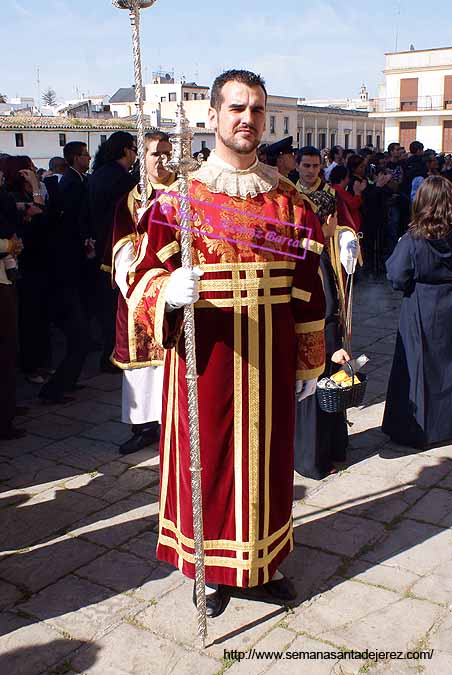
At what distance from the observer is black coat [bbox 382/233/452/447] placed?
510 cm

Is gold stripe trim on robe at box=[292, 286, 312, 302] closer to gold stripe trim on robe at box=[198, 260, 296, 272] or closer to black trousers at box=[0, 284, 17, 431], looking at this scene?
gold stripe trim on robe at box=[198, 260, 296, 272]

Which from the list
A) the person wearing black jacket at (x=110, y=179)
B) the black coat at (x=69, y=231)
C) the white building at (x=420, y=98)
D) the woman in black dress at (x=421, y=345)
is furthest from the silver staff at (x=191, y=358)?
the white building at (x=420, y=98)

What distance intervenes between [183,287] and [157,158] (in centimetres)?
220

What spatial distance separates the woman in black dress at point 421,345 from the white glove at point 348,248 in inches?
12.9

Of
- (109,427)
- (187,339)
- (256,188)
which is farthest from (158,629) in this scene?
(109,427)

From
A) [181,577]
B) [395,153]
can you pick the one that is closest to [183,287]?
[181,577]

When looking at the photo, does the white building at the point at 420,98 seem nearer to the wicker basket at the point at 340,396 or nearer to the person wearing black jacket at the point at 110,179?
the person wearing black jacket at the point at 110,179

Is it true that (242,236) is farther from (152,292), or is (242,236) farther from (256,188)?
(152,292)

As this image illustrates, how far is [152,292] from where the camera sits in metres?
2.91

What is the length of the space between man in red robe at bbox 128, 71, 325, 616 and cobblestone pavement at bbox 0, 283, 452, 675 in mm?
268

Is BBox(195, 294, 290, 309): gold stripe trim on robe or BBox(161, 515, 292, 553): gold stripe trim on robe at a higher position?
BBox(195, 294, 290, 309): gold stripe trim on robe

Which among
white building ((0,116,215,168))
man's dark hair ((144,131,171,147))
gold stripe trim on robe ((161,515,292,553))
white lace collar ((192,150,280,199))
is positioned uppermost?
white building ((0,116,215,168))

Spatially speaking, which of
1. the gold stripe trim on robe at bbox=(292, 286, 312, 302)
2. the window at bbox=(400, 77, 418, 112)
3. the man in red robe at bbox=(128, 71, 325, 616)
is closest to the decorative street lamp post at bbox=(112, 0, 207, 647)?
the man in red robe at bbox=(128, 71, 325, 616)

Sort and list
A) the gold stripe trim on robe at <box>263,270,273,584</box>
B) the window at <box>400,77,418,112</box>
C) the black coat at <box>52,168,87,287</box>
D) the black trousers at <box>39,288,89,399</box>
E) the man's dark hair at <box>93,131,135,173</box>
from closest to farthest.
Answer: the gold stripe trim on robe at <box>263,270,273,584</box> → the man's dark hair at <box>93,131,135,173</box> → the black trousers at <box>39,288,89,399</box> → the black coat at <box>52,168,87,287</box> → the window at <box>400,77,418,112</box>
